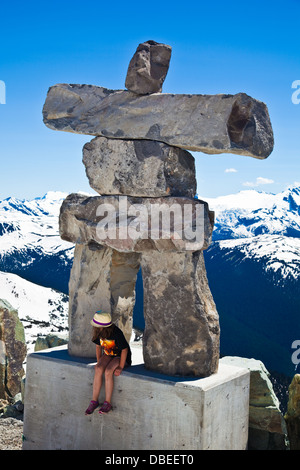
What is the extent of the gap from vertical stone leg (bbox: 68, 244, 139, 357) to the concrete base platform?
0.25 meters

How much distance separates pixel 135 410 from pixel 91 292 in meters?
1.49

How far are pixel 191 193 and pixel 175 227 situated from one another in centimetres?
62

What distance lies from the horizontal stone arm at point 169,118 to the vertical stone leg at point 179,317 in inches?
46.1

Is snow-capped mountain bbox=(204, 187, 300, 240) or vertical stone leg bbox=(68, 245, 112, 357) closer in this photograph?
vertical stone leg bbox=(68, 245, 112, 357)

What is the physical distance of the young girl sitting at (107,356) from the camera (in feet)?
16.8

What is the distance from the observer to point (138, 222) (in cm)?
531

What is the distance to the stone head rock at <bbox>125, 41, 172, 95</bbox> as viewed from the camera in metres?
5.42

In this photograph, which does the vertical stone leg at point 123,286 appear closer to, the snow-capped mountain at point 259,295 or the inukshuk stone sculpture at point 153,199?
the inukshuk stone sculpture at point 153,199

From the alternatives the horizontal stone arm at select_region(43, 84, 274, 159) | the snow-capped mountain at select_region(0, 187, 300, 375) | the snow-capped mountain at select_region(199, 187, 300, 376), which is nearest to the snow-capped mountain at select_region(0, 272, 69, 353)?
the snow-capped mountain at select_region(0, 187, 300, 375)

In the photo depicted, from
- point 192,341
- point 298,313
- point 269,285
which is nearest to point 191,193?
point 192,341

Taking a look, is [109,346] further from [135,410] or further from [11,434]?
[11,434]

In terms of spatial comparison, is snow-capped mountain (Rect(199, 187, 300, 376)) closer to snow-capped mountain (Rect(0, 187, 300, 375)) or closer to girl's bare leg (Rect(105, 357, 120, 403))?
snow-capped mountain (Rect(0, 187, 300, 375))

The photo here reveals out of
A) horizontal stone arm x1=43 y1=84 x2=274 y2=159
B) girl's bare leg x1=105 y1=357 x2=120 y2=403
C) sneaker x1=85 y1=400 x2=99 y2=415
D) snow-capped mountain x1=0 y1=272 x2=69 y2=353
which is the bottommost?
snow-capped mountain x1=0 y1=272 x2=69 y2=353

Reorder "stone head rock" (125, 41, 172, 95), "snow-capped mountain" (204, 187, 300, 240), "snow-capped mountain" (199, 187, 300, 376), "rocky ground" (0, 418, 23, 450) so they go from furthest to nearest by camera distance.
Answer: "snow-capped mountain" (204, 187, 300, 240) → "snow-capped mountain" (199, 187, 300, 376) → "rocky ground" (0, 418, 23, 450) → "stone head rock" (125, 41, 172, 95)
